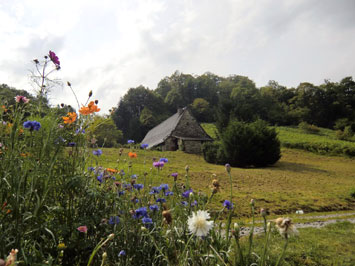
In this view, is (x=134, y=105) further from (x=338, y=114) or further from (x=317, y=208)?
(x=317, y=208)

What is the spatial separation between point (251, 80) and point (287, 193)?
55301 mm

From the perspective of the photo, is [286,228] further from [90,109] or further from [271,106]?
[271,106]

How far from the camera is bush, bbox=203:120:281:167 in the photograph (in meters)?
17.2

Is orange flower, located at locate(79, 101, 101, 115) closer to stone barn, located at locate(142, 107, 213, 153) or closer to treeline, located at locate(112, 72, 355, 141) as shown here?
stone barn, located at locate(142, 107, 213, 153)

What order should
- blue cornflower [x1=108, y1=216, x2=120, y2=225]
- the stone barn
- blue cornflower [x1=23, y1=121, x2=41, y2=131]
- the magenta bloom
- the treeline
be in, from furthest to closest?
1. the treeline
2. the stone barn
3. the magenta bloom
4. blue cornflower [x1=108, y1=216, x2=120, y2=225]
5. blue cornflower [x1=23, y1=121, x2=41, y2=131]

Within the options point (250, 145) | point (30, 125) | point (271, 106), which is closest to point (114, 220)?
point (30, 125)

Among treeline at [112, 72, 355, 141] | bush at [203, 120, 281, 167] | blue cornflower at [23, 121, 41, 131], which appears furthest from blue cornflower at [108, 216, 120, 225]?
treeline at [112, 72, 355, 141]

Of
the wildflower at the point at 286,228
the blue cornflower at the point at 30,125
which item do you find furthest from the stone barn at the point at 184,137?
the wildflower at the point at 286,228

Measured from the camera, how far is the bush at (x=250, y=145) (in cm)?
1720

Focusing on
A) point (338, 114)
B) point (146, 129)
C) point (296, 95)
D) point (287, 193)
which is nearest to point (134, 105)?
point (146, 129)

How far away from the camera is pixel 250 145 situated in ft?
56.2

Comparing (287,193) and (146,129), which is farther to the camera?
(146,129)

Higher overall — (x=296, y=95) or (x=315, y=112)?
(x=296, y=95)

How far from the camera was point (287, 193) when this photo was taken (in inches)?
303
